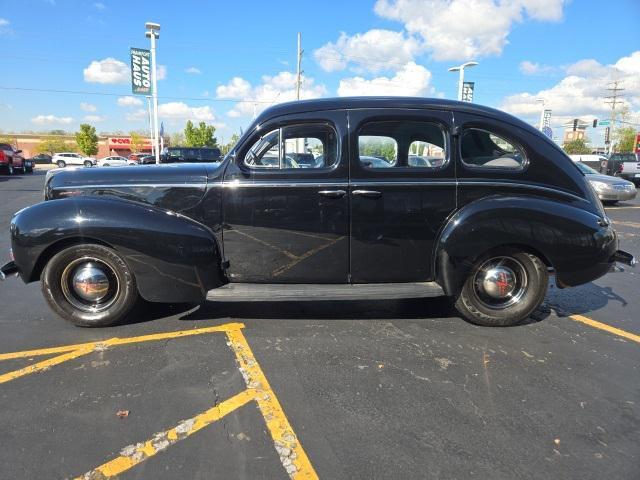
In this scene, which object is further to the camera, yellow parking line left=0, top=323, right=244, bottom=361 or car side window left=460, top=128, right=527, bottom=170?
car side window left=460, top=128, right=527, bottom=170

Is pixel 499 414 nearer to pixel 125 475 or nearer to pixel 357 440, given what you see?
pixel 357 440

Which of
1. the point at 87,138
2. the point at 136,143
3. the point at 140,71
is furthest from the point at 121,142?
the point at 140,71

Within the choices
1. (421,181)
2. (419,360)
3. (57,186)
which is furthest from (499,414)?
(57,186)

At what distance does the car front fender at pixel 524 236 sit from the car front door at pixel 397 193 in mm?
159

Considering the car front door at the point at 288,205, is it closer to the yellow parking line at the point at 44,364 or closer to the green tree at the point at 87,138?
the yellow parking line at the point at 44,364

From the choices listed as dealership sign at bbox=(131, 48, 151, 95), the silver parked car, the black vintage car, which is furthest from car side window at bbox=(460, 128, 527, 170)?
dealership sign at bbox=(131, 48, 151, 95)

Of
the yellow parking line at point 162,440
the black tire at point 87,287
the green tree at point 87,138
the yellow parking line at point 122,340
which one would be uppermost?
the green tree at point 87,138

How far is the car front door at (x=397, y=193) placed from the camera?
3662mm

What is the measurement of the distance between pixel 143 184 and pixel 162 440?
220 cm

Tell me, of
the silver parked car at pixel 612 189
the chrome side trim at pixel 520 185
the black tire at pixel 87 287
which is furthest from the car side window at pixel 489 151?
the silver parked car at pixel 612 189

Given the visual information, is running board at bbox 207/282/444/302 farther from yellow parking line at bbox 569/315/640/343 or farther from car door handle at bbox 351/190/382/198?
yellow parking line at bbox 569/315/640/343

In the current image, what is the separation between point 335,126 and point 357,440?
8.22 feet

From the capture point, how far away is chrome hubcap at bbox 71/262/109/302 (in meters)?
3.69

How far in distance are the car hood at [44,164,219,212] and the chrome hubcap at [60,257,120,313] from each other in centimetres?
63
